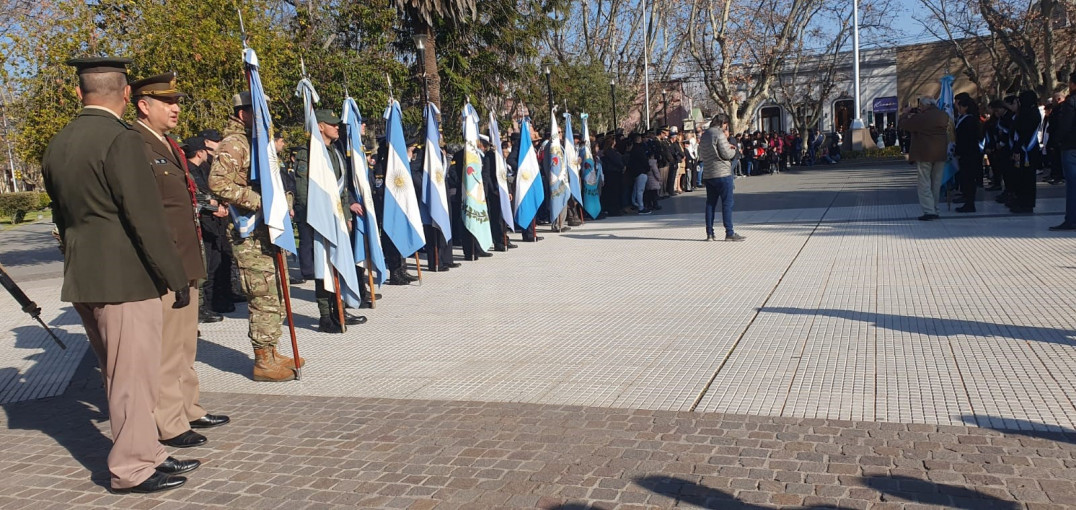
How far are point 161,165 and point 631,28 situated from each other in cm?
3806

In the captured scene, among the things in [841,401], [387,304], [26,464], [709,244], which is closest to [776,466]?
[841,401]

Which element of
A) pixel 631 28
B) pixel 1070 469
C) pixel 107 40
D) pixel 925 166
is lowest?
pixel 1070 469

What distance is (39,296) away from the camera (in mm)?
11727

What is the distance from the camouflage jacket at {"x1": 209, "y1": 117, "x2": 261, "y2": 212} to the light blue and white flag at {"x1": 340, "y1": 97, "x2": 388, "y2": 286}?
7.56 feet

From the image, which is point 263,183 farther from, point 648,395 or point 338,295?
point 648,395

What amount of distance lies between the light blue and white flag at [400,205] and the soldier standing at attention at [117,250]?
5.63m

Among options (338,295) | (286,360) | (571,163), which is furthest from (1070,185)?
(286,360)

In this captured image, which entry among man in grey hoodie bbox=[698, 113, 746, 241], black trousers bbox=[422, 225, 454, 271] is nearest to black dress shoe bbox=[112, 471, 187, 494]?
black trousers bbox=[422, 225, 454, 271]

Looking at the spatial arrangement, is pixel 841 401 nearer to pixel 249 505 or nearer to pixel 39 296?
pixel 249 505

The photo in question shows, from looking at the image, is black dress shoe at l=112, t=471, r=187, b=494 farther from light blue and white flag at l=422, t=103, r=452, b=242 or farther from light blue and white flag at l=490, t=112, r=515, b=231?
light blue and white flag at l=490, t=112, r=515, b=231

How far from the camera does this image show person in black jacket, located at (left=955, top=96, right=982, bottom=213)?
13.3 m

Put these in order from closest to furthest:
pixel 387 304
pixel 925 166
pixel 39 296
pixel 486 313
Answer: pixel 486 313 → pixel 387 304 → pixel 39 296 → pixel 925 166

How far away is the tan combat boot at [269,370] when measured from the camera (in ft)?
20.9

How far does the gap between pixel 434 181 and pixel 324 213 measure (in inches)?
146
